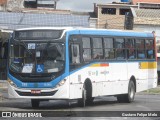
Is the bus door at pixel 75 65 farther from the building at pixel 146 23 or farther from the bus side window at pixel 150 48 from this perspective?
the building at pixel 146 23

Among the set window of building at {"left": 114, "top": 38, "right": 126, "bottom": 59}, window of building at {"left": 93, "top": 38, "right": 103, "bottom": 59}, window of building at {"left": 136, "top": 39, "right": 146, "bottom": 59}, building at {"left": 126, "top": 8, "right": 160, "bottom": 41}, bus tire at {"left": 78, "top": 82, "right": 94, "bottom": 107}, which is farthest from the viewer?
building at {"left": 126, "top": 8, "right": 160, "bottom": 41}

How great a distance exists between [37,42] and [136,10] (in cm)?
5953

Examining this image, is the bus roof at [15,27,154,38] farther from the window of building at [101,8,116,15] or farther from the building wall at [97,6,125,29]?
the window of building at [101,8,116,15]

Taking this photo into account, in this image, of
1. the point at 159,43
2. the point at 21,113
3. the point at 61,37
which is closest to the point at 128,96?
the point at 61,37

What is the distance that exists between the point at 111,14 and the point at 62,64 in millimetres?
68465

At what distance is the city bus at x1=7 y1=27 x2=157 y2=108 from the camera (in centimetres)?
1992

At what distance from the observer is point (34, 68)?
20016 mm

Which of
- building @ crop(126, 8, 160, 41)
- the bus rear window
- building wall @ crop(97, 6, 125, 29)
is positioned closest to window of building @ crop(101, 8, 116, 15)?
building wall @ crop(97, 6, 125, 29)

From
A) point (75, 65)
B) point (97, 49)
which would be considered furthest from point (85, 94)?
point (97, 49)

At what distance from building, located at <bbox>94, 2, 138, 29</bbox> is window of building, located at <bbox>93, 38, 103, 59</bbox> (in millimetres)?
58043

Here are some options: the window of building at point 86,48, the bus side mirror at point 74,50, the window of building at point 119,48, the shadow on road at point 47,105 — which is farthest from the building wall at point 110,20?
the bus side mirror at point 74,50

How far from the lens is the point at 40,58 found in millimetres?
20031

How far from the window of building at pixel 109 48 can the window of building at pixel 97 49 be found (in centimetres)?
38

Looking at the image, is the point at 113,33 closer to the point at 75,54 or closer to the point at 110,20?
the point at 75,54
